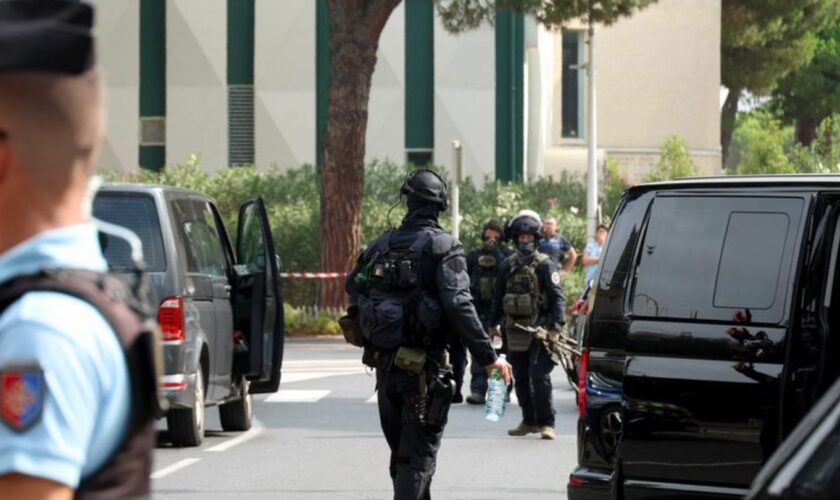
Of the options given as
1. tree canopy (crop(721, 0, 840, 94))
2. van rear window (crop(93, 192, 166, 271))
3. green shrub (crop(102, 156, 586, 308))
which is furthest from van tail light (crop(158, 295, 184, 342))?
tree canopy (crop(721, 0, 840, 94))

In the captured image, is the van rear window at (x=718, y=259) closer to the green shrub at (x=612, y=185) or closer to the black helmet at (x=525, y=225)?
the black helmet at (x=525, y=225)

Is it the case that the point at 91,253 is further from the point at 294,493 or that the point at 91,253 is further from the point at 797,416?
the point at 294,493

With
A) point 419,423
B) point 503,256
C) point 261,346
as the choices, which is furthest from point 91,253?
point 503,256

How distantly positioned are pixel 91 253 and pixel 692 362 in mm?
4894

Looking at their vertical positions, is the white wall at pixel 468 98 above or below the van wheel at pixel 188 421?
above

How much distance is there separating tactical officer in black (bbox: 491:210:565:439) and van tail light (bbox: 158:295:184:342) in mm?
3125

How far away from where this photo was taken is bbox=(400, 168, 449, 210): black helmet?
9.37 meters

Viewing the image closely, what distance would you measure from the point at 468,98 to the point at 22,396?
35842 mm

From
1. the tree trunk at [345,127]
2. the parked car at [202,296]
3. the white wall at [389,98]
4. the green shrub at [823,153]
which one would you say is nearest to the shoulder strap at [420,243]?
the parked car at [202,296]

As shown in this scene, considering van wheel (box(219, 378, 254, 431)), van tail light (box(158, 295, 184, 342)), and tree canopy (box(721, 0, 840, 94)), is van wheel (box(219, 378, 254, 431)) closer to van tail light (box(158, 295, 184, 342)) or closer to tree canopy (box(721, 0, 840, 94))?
van tail light (box(158, 295, 184, 342))

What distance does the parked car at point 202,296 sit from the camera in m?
13.1

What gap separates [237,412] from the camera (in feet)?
50.8

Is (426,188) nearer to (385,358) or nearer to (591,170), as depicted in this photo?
(385,358)

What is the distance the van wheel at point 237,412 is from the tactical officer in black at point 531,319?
2.15 metres
